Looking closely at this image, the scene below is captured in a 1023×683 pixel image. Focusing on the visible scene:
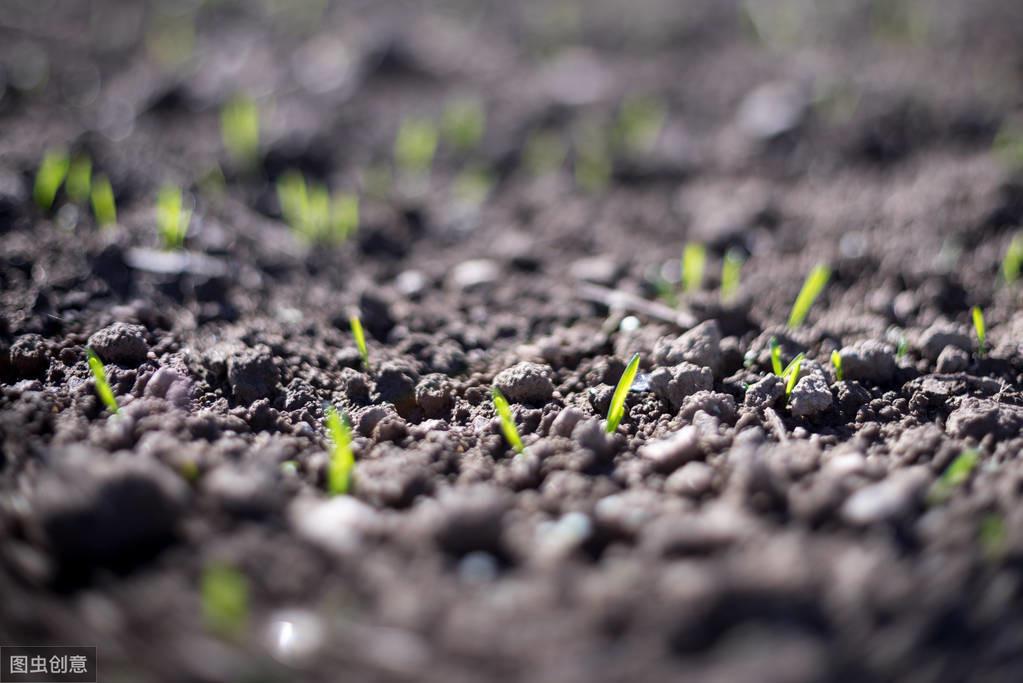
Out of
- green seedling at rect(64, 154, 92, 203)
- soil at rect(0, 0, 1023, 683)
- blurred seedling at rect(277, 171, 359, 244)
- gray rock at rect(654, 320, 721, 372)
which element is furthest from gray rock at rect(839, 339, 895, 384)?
green seedling at rect(64, 154, 92, 203)

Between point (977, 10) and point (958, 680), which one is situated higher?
point (977, 10)

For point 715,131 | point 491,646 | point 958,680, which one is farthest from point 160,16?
point 958,680

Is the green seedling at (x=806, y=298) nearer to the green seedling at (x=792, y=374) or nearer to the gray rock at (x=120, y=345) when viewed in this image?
the green seedling at (x=792, y=374)

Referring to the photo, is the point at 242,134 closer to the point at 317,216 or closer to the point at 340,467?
the point at 317,216

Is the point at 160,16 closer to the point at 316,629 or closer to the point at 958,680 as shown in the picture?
the point at 316,629

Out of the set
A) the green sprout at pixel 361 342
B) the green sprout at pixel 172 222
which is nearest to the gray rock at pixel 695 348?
the green sprout at pixel 361 342

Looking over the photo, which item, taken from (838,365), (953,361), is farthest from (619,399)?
(953,361)

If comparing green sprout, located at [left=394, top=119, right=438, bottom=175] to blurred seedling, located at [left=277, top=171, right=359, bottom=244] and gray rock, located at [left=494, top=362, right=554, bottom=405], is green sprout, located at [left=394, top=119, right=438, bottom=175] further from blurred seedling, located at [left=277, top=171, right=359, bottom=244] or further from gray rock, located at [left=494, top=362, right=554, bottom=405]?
gray rock, located at [left=494, top=362, right=554, bottom=405]
